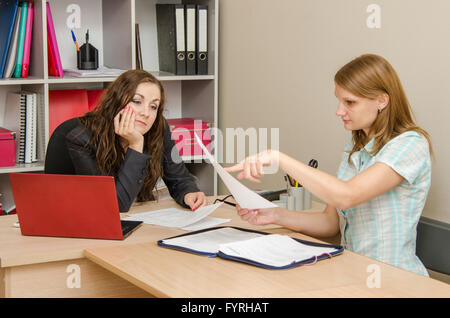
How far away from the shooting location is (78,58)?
121 inches

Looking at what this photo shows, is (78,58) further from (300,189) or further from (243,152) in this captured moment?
(300,189)

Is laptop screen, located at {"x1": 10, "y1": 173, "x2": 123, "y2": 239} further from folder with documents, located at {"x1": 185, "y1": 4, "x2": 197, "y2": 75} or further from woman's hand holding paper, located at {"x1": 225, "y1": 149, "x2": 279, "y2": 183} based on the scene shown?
folder with documents, located at {"x1": 185, "y1": 4, "x2": 197, "y2": 75}

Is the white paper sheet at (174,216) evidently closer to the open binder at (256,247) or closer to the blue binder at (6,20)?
the open binder at (256,247)

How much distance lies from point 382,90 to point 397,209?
0.36m

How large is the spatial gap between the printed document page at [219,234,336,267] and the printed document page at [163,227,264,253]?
66 millimetres

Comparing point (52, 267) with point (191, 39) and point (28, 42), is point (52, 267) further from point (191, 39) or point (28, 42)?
point (191, 39)

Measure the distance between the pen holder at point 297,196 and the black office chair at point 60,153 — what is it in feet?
3.01

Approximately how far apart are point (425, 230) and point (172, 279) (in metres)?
0.98

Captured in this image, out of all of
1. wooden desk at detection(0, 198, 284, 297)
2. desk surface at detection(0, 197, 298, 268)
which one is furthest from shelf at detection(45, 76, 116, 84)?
wooden desk at detection(0, 198, 284, 297)

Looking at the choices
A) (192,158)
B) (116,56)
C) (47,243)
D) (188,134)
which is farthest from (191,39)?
(47,243)

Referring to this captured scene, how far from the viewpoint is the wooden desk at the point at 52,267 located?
5.23 ft

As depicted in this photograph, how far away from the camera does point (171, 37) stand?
3201 millimetres

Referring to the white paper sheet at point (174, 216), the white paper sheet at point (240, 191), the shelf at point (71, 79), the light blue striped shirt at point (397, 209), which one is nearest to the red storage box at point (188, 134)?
the shelf at point (71, 79)
